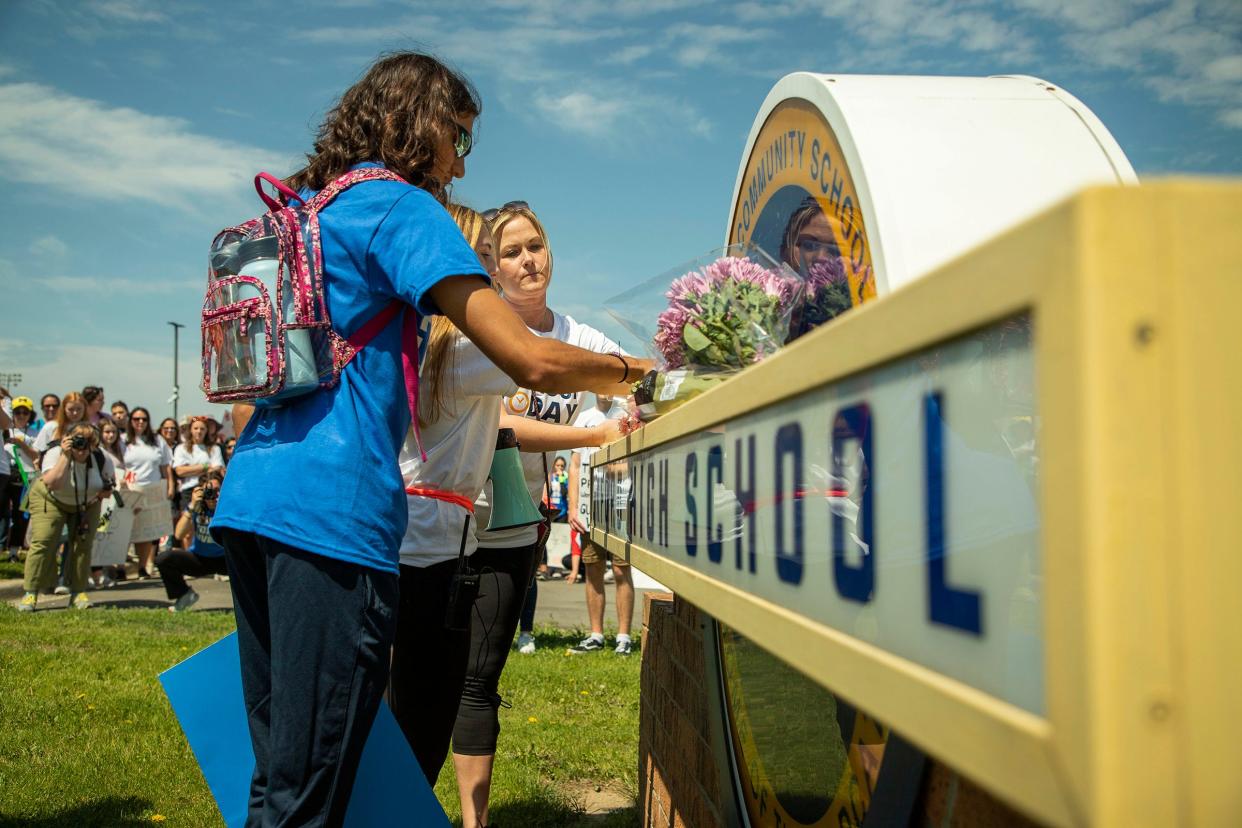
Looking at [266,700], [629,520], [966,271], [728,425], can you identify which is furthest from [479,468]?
[966,271]

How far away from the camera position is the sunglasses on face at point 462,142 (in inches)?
88.0

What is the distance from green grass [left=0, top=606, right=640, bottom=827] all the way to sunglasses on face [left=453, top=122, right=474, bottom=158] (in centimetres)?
256

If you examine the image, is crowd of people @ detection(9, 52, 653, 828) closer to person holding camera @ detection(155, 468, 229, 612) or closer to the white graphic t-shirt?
the white graphic t-shirt

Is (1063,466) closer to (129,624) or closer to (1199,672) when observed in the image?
(1199,672)

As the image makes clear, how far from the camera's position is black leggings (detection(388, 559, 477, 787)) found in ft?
9.33

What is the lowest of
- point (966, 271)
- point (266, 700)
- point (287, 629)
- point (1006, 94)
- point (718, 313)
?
point (266, 700)

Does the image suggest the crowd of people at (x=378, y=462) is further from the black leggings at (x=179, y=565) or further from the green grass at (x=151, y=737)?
the black leggings at (x=179, y=565)

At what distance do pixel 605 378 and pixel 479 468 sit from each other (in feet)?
2.70

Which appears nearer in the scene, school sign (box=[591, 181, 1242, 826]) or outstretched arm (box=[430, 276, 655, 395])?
school sign (box=[591, 181, 1242, 826])

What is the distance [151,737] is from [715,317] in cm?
424

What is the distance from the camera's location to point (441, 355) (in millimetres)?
2545

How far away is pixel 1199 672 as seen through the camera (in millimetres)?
543

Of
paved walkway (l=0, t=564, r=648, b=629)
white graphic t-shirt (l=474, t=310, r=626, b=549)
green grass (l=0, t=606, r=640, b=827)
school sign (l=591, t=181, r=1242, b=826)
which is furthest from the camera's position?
paved walkway (l=0, t=564, r=648, b=629)

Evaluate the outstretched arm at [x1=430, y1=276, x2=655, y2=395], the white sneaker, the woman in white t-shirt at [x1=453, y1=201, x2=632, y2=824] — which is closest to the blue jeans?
the outstretched arm at [x1=430, y1=276, x2=655, y2=395]
